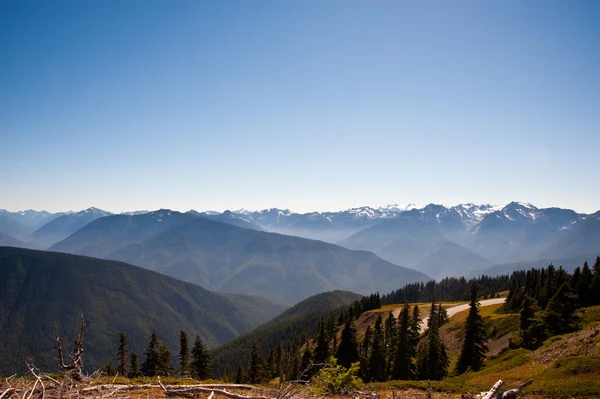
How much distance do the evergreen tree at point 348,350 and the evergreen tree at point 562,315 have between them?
77.6 ft

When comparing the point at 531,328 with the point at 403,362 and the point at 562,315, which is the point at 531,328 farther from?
the point at 403,362

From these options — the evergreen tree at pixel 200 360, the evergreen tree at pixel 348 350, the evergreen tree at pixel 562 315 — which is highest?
the evergreen tree at pixel 562 315

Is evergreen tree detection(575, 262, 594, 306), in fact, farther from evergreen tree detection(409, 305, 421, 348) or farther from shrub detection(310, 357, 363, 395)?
shrub detection(310, 357, 363, 395)

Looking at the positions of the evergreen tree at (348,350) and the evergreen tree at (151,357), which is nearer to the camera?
the evergreen tree at (348,350)

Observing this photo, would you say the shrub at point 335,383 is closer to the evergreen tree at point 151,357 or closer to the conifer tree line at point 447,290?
the evergreen tree at point 151,357

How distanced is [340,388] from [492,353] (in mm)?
41793

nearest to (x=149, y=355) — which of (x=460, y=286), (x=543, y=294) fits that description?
(x=543, y=294)

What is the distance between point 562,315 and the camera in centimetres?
3931

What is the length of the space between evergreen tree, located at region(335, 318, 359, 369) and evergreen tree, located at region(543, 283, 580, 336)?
931 inches

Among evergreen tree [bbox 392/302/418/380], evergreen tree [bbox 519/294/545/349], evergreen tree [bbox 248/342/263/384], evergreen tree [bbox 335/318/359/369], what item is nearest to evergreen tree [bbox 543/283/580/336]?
evergreen tree [bbox 519/294/545/349]

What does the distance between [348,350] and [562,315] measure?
26.6 meters

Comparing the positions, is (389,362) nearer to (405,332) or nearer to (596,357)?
(405,332)

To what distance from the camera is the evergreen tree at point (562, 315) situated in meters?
38.5

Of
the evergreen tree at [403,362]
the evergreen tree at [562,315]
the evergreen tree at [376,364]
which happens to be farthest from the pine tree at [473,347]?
the evergreen tree at [376,364]
